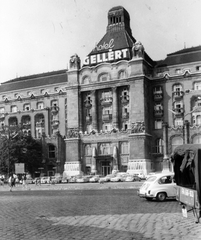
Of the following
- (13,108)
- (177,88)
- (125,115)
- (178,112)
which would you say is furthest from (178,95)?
(13,108)

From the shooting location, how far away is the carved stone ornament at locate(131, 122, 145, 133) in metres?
67.3

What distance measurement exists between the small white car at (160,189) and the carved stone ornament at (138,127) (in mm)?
45044

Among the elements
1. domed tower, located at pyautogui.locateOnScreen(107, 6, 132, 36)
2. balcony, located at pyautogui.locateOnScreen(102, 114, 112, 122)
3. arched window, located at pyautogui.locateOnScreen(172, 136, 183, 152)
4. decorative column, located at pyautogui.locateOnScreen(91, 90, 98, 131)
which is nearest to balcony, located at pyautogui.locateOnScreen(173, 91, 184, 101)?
arched window, located at pyautogui.locateOnScreen(172, 136, 183, 152)

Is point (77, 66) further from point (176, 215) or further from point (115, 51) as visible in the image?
point (176, 215)

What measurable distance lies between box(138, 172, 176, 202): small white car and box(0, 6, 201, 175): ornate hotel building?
43.5m

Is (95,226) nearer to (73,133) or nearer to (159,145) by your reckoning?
(159,145)

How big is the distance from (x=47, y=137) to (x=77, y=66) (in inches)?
634

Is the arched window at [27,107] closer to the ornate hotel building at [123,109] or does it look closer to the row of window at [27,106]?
the row of window at [27,106]

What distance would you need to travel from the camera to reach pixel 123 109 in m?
71.6

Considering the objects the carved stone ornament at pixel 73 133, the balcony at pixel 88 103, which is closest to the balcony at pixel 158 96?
the balcony at pixel 88 103

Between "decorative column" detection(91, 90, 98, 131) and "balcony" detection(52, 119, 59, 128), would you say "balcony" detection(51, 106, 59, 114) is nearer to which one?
"balcony" detection(52, 119, 59, 128)

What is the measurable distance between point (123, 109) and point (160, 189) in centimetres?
5033

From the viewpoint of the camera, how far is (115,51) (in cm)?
7150

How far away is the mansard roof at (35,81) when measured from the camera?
8494 centimetres
